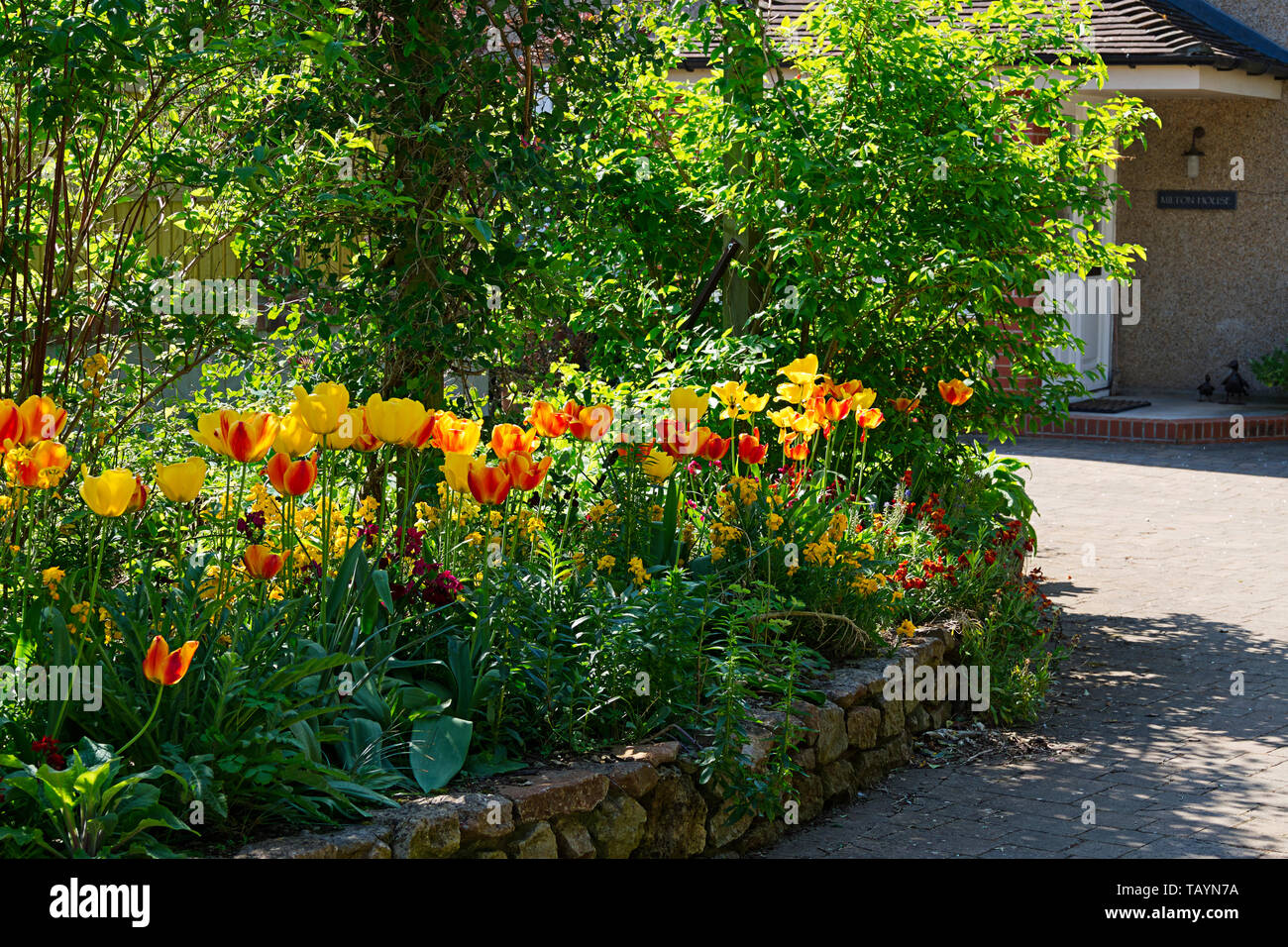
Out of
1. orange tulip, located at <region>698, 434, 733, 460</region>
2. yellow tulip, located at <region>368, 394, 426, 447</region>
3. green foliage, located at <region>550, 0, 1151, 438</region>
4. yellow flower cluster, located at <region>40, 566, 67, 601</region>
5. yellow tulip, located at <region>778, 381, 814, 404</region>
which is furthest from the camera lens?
green foliage, located at <region>550, 0, 1151, 438</region>

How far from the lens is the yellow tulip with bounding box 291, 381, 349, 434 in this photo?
3.42 metres

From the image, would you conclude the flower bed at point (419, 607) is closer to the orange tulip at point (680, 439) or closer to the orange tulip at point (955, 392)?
the orange tulip at point (680, 439)

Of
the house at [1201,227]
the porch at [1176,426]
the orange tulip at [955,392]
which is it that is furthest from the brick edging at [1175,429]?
the orange tulip at [955,392]

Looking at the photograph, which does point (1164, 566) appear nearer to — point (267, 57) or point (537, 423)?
point (537, 423)

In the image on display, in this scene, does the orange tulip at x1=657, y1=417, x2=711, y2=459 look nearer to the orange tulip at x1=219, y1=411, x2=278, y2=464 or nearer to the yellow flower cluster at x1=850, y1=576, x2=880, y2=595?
the yellow flower cluster at x1=850, y1=576, x2=880, y2=595

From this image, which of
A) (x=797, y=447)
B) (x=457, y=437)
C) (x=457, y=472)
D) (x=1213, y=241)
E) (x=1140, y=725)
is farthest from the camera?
(x=1213, y=241)

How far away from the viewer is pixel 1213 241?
52.3 feet

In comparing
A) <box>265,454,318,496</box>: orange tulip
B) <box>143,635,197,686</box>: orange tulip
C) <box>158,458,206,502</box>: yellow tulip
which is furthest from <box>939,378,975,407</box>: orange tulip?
<box>143,635,197,686</box>: orange tulip

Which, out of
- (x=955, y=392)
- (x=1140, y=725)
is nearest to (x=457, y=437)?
(x=955, y=392)

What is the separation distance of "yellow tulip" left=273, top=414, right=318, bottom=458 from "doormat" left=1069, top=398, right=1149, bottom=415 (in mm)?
12150

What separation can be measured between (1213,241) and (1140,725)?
12.0 meters

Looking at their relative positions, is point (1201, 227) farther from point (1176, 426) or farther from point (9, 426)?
point (9, 426)

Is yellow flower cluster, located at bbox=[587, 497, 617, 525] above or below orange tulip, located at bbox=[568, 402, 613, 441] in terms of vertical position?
below

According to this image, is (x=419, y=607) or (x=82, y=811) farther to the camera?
(x=419, y=607)
